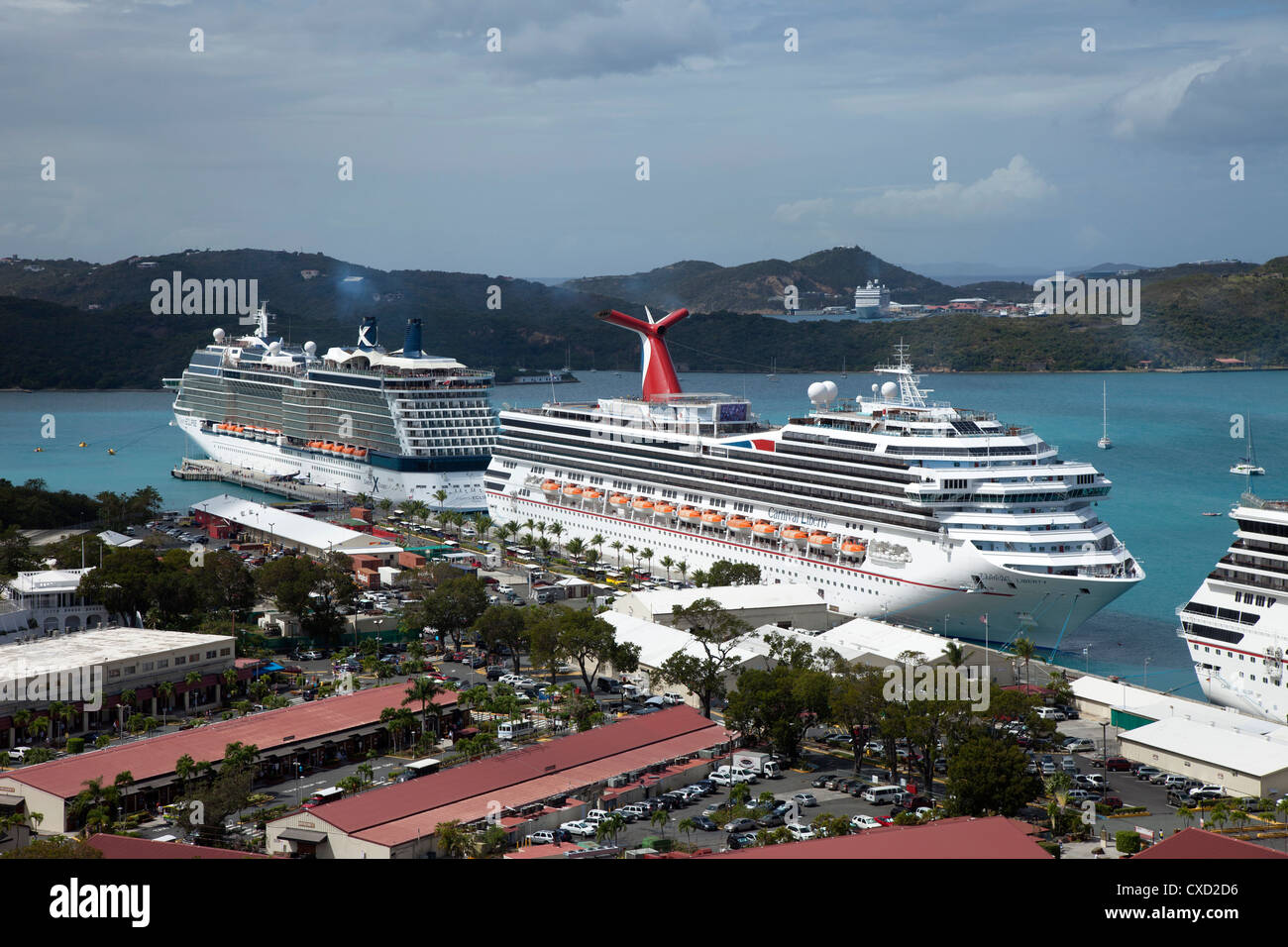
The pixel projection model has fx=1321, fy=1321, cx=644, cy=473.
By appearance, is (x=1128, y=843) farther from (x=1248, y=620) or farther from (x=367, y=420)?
(x=367, y=420)

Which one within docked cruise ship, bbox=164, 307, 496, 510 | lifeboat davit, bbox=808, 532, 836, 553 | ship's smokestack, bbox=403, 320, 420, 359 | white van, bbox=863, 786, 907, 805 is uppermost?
ship's smokestack, bbox=403, 320, 420, 359

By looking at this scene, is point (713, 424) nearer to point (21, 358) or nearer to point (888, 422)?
point (888, 422)

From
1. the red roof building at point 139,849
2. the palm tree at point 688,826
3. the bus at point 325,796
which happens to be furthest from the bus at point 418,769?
the red roof building at point 139,849

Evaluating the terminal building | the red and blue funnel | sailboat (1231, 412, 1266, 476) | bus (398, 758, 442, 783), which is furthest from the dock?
sailboat (1231, 412, 1266, 476)

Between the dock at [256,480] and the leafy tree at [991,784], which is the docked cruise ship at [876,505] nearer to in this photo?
the leafy tree at [991,784]

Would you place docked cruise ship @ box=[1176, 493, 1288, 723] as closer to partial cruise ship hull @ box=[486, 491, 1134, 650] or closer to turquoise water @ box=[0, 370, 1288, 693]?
partial cruise ship hull @ box=[486, 491, 1134, 650]
